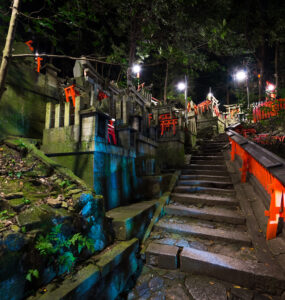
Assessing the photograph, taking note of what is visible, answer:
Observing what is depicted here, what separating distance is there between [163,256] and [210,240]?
1249 millimetres

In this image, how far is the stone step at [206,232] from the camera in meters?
3.51

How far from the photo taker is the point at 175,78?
98.8 ft

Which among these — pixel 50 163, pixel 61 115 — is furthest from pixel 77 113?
pixel 50 163

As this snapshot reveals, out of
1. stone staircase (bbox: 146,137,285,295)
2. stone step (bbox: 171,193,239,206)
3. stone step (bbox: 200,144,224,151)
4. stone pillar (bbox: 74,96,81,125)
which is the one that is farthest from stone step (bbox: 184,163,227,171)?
stone pillar (bbox: 74,96,81,125)

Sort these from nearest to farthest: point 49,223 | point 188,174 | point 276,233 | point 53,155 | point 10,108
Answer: point 49,223 → point 276,233 → point 53,155 → point 10,108 → point 188,174

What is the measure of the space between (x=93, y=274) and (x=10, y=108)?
21.0 feet

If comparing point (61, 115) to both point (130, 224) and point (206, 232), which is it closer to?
point (130, 224)

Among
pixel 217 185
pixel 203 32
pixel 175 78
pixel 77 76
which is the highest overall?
pixel 175 78

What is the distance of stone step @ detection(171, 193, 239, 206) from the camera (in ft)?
15.8

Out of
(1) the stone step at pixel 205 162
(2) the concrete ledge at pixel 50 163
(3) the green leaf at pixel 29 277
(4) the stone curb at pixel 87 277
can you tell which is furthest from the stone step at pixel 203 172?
(3) the green leaf at pixel 29 277

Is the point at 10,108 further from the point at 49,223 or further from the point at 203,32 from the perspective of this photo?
the point at 203,32

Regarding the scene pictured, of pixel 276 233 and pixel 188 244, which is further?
pixel 188 244

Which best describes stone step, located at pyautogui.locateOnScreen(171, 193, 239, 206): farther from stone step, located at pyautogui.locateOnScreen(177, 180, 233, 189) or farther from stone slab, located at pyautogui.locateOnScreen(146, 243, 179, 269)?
stone slab, located at pyautogui.locateOnScreen(146, 243, 179, 269)

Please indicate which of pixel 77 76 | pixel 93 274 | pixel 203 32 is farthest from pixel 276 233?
pixel 203 32
